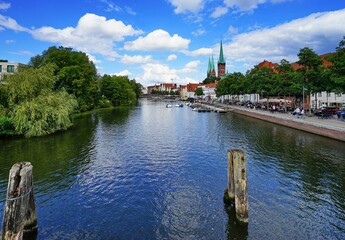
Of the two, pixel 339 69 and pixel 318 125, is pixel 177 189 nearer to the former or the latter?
pixel 318 125

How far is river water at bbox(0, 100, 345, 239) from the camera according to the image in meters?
10.9

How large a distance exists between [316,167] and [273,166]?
3.05 metres

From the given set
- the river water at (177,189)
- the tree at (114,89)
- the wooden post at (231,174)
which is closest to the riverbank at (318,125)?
the river water at (177,189)

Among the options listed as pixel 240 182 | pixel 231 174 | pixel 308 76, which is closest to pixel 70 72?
pixel 308 76

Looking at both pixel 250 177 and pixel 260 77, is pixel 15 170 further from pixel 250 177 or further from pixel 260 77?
pixel 260 77

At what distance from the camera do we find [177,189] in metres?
15.2

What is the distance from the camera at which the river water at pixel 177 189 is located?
10867mm

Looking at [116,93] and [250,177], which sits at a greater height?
[116,93]

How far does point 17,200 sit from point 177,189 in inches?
342

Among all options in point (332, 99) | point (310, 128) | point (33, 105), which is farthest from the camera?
point (332, 99)

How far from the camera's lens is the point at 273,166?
774 inches

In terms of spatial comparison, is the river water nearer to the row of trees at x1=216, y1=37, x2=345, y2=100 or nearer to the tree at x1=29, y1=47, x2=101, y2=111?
the row of trees at x1=216, y1=37, x2=345, y2=100

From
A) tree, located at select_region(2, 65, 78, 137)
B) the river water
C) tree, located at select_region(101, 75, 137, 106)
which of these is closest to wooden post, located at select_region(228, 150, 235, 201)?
the river water

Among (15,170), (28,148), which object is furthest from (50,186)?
(28,148)
